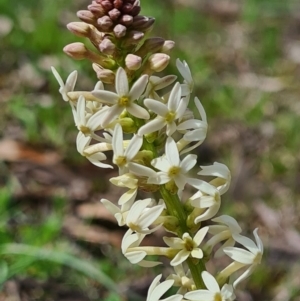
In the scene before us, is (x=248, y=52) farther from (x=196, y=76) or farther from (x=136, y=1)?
(x=136, y=1)

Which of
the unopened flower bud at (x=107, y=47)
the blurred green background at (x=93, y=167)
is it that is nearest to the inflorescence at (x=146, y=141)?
the unopened flower bud at (x=107, y=47)

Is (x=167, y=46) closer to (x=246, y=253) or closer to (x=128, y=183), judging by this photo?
(x=128, y=183)

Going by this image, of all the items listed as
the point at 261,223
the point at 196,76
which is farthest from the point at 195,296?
the point at 196,76

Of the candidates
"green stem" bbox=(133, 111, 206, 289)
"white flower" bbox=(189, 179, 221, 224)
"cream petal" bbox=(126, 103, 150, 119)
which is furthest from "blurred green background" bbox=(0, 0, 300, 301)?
"cream petal" bbox=(126, 103, 150, 119)

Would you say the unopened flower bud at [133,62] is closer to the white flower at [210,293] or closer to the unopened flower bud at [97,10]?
the unopened flower bud at [97,10]

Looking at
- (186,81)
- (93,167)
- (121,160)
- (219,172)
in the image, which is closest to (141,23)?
(186,81)

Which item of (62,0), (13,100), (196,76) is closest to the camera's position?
(13,100)

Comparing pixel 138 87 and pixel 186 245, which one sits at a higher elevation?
pixel 138 87
